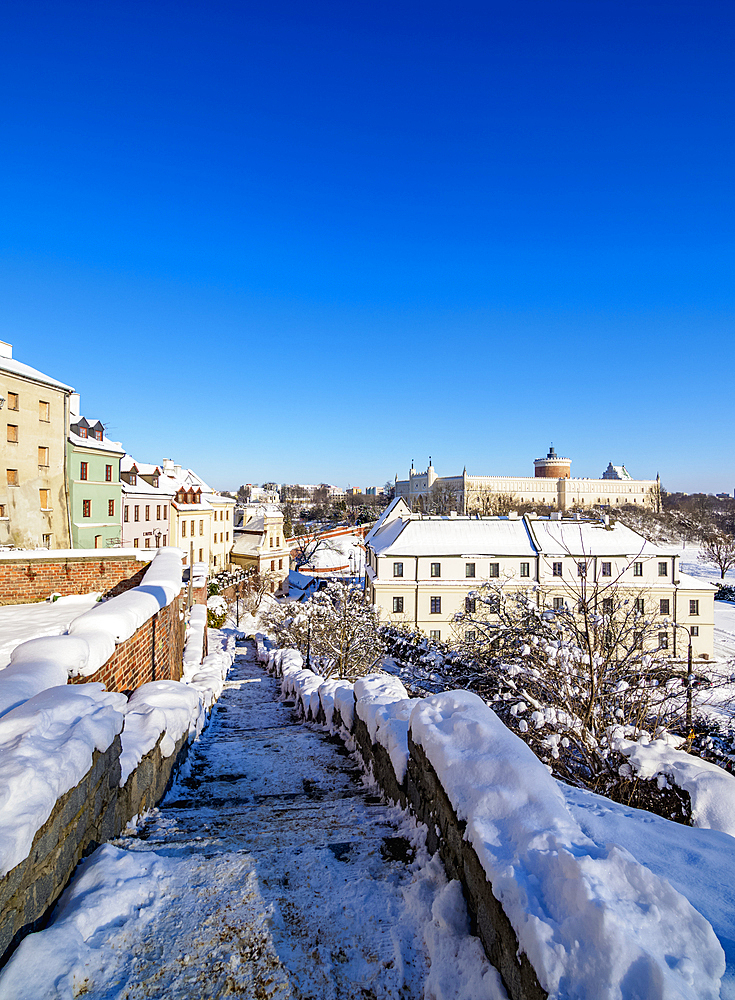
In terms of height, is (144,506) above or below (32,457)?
below

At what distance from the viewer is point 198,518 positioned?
42.6 meters

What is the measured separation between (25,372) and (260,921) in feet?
79.6

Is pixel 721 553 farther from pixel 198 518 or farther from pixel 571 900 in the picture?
pixel 571 900

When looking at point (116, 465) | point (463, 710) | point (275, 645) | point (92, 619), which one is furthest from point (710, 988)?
point (116, 465)

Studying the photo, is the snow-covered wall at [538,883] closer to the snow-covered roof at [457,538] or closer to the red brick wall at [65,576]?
the red brick wall at [65,576]

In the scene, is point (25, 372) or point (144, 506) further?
point (144, 506)

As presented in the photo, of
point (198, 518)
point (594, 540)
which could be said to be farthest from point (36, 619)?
point (198, 518)

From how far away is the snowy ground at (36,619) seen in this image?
6.52 metres

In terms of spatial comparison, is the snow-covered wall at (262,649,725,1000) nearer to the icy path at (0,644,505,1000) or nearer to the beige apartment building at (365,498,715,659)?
the icy path at (0,644,505,1000)

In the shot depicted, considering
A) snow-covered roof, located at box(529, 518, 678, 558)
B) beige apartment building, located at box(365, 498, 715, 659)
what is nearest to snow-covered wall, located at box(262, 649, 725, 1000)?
beige apartment building, located at box(365, 498, 715, 659)

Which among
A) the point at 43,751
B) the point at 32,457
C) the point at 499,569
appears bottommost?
the point at 499,569

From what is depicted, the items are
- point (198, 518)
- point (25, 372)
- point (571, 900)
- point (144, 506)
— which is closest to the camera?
point (571, 900)

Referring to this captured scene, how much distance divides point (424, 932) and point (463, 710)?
110 centimetres

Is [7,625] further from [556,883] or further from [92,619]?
[556,883]
